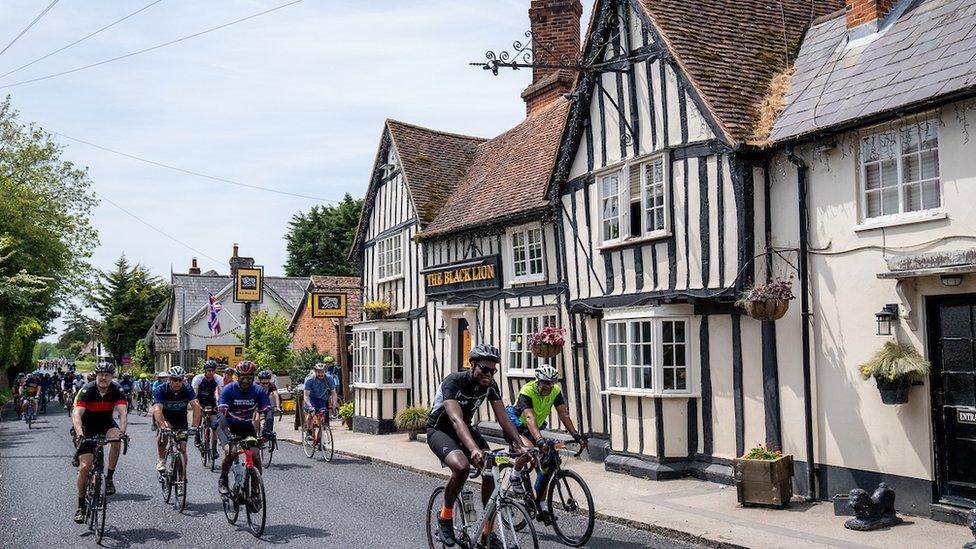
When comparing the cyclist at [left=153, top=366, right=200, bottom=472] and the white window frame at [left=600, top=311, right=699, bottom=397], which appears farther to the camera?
the white window frame at [left=600, top=311, right=699, bottom=397]

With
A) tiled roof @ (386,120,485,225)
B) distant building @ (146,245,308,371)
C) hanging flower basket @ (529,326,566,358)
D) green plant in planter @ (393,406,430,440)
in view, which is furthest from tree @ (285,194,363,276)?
hanging flower basket @ (529,326,566,358)

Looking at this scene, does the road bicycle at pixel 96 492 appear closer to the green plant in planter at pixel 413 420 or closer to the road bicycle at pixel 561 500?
the road bicycle at pixel 561 500

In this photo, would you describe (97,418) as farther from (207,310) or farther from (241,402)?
(207,310)

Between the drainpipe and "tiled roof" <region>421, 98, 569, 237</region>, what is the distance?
5958 millimetres

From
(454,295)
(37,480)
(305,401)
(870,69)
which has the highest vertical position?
(870,69)

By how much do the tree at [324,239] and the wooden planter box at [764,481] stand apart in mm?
43713

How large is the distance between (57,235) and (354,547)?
36620 millimetres

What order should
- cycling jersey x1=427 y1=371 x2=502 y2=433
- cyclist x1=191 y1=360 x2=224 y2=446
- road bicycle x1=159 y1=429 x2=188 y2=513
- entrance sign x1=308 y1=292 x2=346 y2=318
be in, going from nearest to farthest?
1. cycling jersey x1=427 y1=371 x2=502 y2=433
2. road bicycle x1=159 y1=429 x2=188 y2=513
3. cyclist x1=191 y1=360 x2=224 y2=446
4. entrance sign x1=308 y1=292 x2=346 y2=318

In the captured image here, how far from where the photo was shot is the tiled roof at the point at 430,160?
885 inches

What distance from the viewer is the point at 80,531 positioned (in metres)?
9.94

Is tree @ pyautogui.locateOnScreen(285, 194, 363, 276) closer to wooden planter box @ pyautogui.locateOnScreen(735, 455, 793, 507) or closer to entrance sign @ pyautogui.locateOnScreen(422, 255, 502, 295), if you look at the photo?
entrance sign @ pyautogui.locateOnScreen(422, 255, 502, 295)

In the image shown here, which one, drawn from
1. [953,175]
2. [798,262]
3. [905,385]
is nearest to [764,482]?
[905,385]

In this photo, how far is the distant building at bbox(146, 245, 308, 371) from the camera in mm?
51816

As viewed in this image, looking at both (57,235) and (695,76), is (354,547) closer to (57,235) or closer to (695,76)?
(695,76)
